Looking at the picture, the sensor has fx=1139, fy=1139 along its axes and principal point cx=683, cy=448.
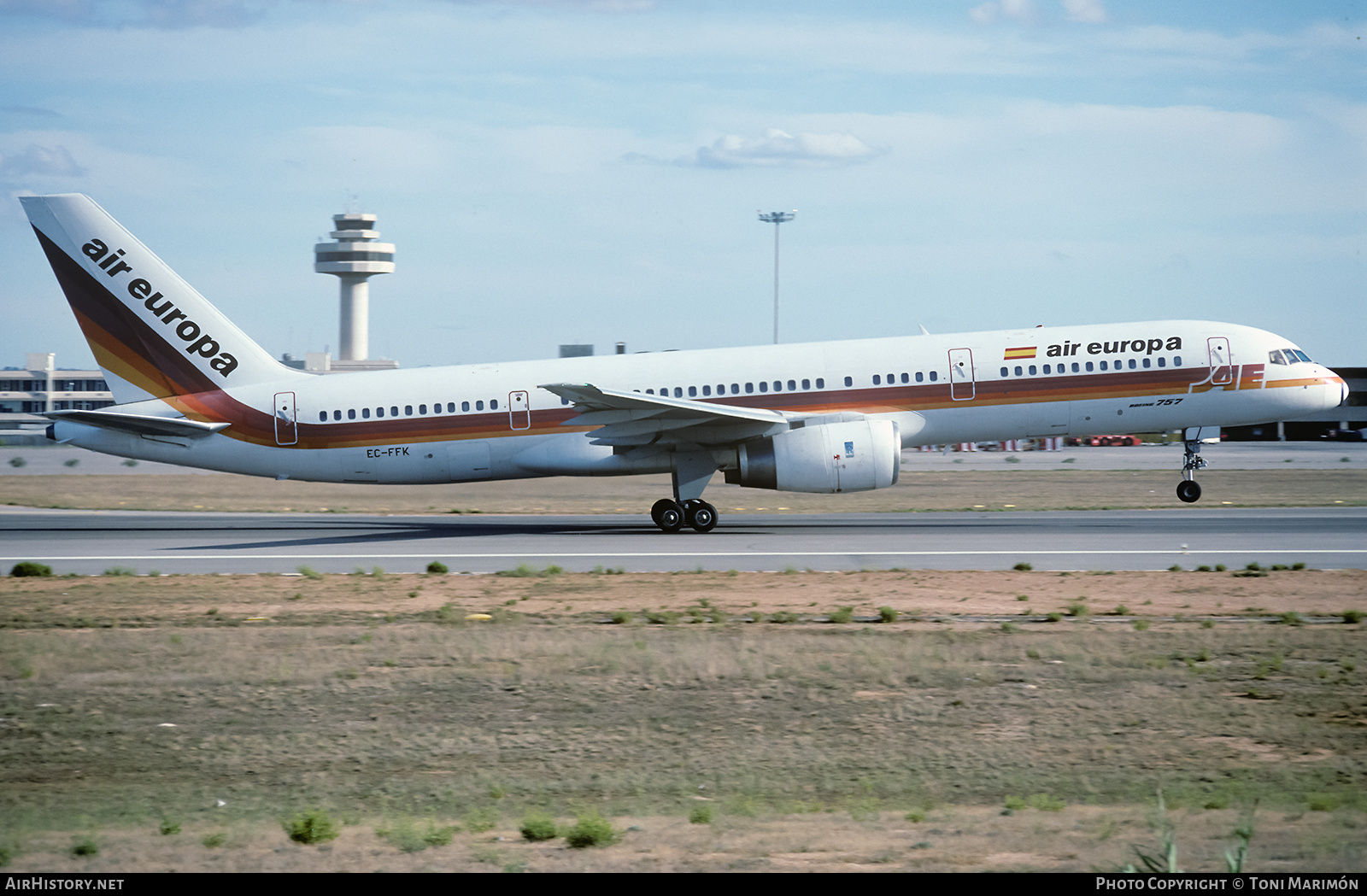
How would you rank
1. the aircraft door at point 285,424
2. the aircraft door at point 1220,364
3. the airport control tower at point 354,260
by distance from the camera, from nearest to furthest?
1. the aircraft door at point 1220,364
2. the aircraft door at point 285,424
3. the airport control tower at point 354,260

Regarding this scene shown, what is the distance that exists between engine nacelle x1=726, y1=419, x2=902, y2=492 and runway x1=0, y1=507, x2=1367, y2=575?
119cm

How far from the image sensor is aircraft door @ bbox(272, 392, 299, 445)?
2677 cm

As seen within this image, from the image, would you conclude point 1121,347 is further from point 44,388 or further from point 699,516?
point 44,388

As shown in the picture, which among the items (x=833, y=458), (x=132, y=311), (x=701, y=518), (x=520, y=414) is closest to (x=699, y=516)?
(x=701, y=518)

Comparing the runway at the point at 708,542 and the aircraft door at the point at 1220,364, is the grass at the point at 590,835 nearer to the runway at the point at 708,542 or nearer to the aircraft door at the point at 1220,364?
the runway at the point at 708,542

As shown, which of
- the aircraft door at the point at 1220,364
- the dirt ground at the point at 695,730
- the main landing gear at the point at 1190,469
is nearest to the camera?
the dirt ground at the point at 695,730

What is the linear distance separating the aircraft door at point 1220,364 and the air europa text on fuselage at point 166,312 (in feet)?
75.5

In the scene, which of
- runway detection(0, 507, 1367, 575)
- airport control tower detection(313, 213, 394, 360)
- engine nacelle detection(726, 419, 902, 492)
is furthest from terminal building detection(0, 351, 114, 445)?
engine nacelle detection(726, 419, 902, 492)

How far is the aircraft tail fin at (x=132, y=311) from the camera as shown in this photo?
26484 mm

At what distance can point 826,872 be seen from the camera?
6500mm

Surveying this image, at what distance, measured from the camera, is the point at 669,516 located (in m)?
26.4

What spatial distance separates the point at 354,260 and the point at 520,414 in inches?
4642

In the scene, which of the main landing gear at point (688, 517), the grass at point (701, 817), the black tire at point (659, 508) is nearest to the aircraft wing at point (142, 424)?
the black tire at point (659, 508)
